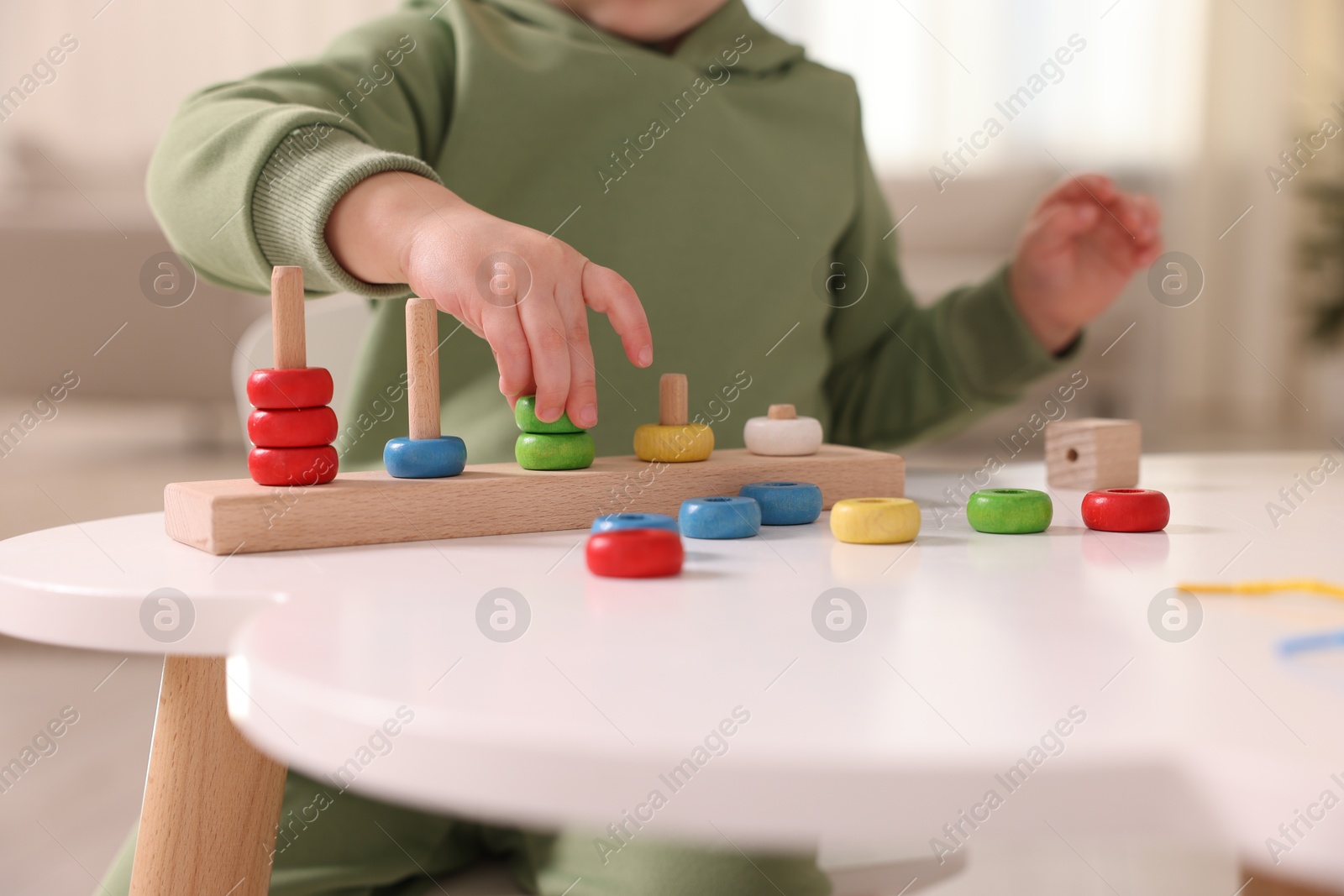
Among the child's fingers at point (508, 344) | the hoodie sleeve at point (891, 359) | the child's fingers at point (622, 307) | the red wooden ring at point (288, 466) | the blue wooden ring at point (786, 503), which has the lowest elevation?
the hoodie sleeve at point (891, 359)

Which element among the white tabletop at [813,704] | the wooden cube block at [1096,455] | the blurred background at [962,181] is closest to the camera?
the white tabletop at [813,704]

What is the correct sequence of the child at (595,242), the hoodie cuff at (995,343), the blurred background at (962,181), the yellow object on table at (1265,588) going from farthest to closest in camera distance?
the blurred background at (962,181) → the hoodie cuff at (995,343) → the child at (595,242) → the yellow object on table at (1265,588)

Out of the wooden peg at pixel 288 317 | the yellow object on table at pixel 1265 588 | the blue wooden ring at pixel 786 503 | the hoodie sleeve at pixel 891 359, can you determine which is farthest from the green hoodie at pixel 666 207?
the yellow object on table at pixel 1265 588

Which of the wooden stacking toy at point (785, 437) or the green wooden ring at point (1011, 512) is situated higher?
the green wooden ring at point (1011, 512)

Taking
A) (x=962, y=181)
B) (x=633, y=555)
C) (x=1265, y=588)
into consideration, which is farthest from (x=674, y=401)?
(x=962, y=181)

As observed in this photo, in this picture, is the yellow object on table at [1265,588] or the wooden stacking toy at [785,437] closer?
the yellow object on table at [1265,588]

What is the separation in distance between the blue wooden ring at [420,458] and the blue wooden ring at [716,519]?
129mm

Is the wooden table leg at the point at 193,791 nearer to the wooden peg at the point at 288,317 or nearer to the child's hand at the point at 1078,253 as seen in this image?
the wooden peg at the point at 288,317

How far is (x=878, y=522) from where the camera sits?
53cm

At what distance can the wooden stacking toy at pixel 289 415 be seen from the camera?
55cm

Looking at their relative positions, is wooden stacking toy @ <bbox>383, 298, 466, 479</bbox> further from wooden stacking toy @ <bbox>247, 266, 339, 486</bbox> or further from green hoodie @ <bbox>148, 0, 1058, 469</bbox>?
green hoodie @ <bbox>148, 0, 1058, 469</bbox>

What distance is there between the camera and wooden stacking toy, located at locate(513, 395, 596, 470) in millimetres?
616

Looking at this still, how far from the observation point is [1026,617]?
0.39m

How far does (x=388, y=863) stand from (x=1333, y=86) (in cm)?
424
